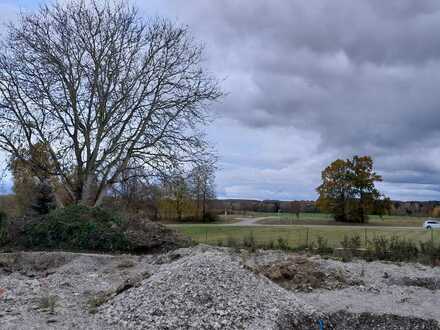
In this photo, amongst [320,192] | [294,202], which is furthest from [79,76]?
[294,202]

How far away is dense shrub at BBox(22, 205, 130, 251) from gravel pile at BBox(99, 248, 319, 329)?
6.35 metres

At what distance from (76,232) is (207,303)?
8.16m

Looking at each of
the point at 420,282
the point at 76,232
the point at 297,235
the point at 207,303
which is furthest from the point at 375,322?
the point at 297,235

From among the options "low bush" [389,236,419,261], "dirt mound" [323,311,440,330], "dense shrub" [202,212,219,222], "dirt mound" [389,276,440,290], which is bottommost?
"dirt mound" [323,311,440,330]

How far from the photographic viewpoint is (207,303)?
6445 mm

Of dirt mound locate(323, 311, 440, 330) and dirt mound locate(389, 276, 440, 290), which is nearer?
dirt mound locate(323, 311, 440, 330)

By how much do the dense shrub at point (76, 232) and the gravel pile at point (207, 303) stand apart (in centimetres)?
635

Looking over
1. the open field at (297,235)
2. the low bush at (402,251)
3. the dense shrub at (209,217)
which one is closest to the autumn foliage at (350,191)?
the dense shrub at (209,217)

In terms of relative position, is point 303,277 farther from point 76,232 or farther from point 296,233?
point 296,233

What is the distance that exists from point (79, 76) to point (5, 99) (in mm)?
2758

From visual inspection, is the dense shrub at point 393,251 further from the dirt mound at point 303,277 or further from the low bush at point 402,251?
the dirt mound at point 303,277

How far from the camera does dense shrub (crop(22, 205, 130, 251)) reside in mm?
13422

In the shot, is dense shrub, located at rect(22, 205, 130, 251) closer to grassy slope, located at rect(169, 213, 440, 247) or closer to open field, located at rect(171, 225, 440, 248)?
open field, located at rect(171, 225, 440, 248)

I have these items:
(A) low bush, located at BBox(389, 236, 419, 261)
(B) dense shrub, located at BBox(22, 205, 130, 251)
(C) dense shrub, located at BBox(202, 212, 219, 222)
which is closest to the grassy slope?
(A) low bush, located at BBox(389, 236, 419, 261)
